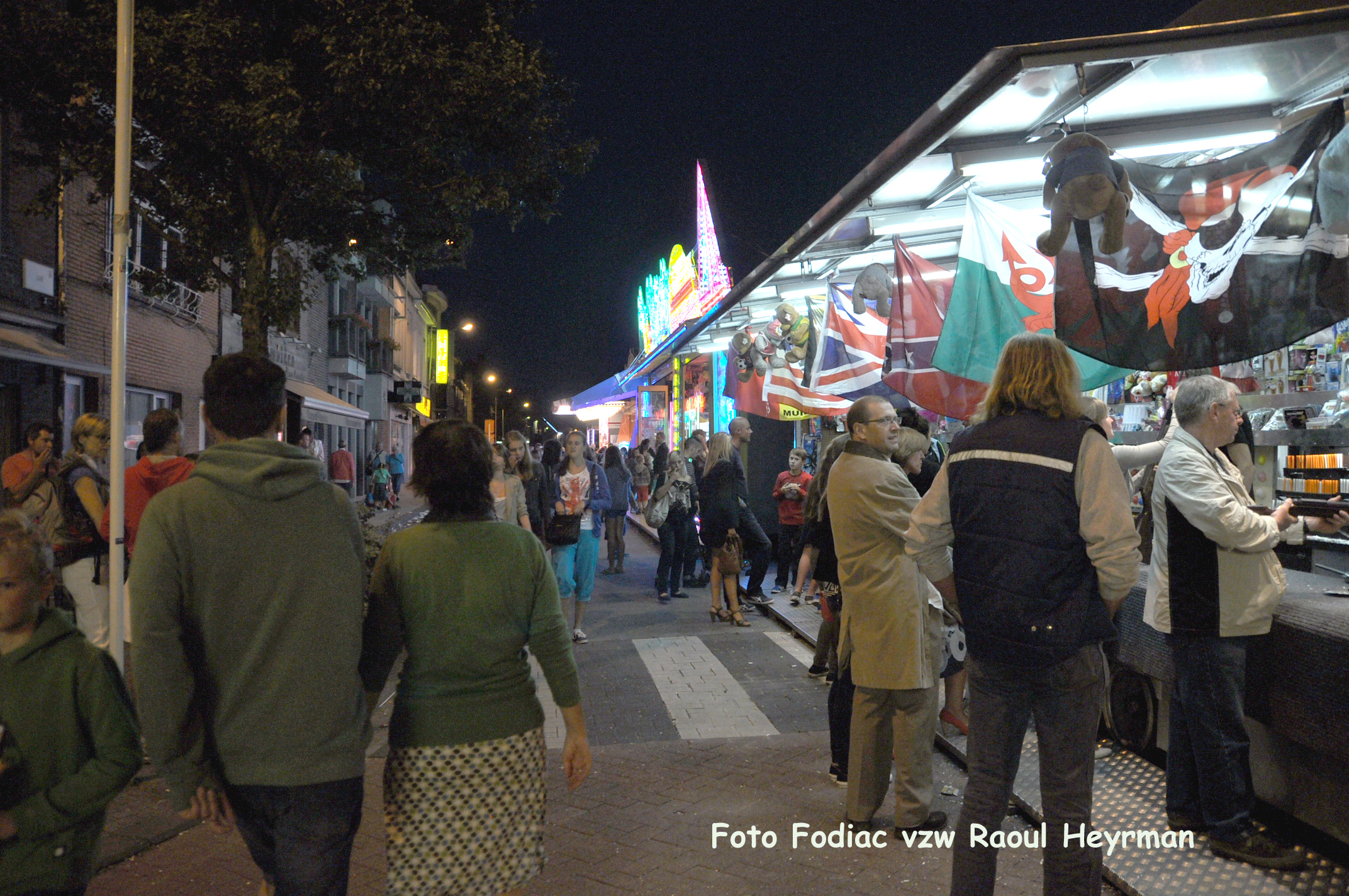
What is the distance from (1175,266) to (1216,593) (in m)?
1.56

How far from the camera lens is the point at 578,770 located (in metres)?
2.64

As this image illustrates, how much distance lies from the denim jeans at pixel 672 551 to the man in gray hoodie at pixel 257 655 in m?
8.88

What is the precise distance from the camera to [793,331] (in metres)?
10.6

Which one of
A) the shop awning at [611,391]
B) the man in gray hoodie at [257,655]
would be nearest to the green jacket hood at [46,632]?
the man in gray hoodie at [257,655]

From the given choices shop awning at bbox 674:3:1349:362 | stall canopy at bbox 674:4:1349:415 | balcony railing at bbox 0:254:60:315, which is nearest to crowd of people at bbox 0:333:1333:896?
stall canopy at bbox 674:4:1349:415

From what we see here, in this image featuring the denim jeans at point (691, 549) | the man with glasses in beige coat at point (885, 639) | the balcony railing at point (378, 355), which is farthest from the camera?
the balcony railing at point (378, 355)

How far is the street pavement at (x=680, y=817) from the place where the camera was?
12.4 feet

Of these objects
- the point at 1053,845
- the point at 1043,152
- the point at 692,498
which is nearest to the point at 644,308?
the point at 692,498

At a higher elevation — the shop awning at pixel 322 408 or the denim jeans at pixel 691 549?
the shop awning at pixel 322 408

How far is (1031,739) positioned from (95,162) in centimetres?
1098

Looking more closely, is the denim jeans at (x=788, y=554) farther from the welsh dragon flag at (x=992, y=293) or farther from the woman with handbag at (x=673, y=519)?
the welsh dragon flag at (x=992, y=293)

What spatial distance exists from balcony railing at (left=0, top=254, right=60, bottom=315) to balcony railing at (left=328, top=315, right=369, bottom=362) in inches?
715

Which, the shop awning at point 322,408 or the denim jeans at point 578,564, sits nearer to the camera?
the denim jeans at point 578,564

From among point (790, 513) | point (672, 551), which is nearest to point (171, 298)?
point (672, 551)
